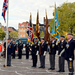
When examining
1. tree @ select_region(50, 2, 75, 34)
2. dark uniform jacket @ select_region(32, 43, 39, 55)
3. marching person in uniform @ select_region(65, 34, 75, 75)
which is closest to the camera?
marching person in uniform @ select_region(65, 34, 75, 75)

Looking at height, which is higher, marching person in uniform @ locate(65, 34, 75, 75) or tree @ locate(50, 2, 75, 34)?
tree @ locate(50, 2, 75, 34)

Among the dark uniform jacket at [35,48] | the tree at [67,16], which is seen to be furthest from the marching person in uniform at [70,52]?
the tree at [67,16]

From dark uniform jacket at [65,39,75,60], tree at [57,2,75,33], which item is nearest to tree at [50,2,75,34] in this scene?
tree at [57,2,75,33]

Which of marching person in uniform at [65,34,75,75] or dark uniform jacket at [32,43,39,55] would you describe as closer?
marching person in uniform at [65,34,75,75]

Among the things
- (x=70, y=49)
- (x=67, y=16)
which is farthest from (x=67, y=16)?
(x=70, y=49)

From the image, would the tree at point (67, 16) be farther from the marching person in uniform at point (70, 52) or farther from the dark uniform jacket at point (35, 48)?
the marching person in uniform at point (70, 52)

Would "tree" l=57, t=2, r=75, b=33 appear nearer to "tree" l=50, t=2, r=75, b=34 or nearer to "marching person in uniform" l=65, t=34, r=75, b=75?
"tree" l=50, t=2, r=75, b=34

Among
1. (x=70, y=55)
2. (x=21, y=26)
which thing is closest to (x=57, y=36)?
(x=70, y=55)

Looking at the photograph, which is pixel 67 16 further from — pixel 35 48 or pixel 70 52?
pixel 70 52

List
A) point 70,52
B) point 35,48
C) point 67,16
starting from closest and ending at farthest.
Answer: point 70,52 → point 35,48 → point 67,16

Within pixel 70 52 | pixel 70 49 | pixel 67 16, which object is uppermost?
pixel 67 16

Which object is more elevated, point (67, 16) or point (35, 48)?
point (67, 16)

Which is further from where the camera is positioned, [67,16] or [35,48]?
[67,16]

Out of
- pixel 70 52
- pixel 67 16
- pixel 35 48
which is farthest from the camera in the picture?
pixel 67 16
